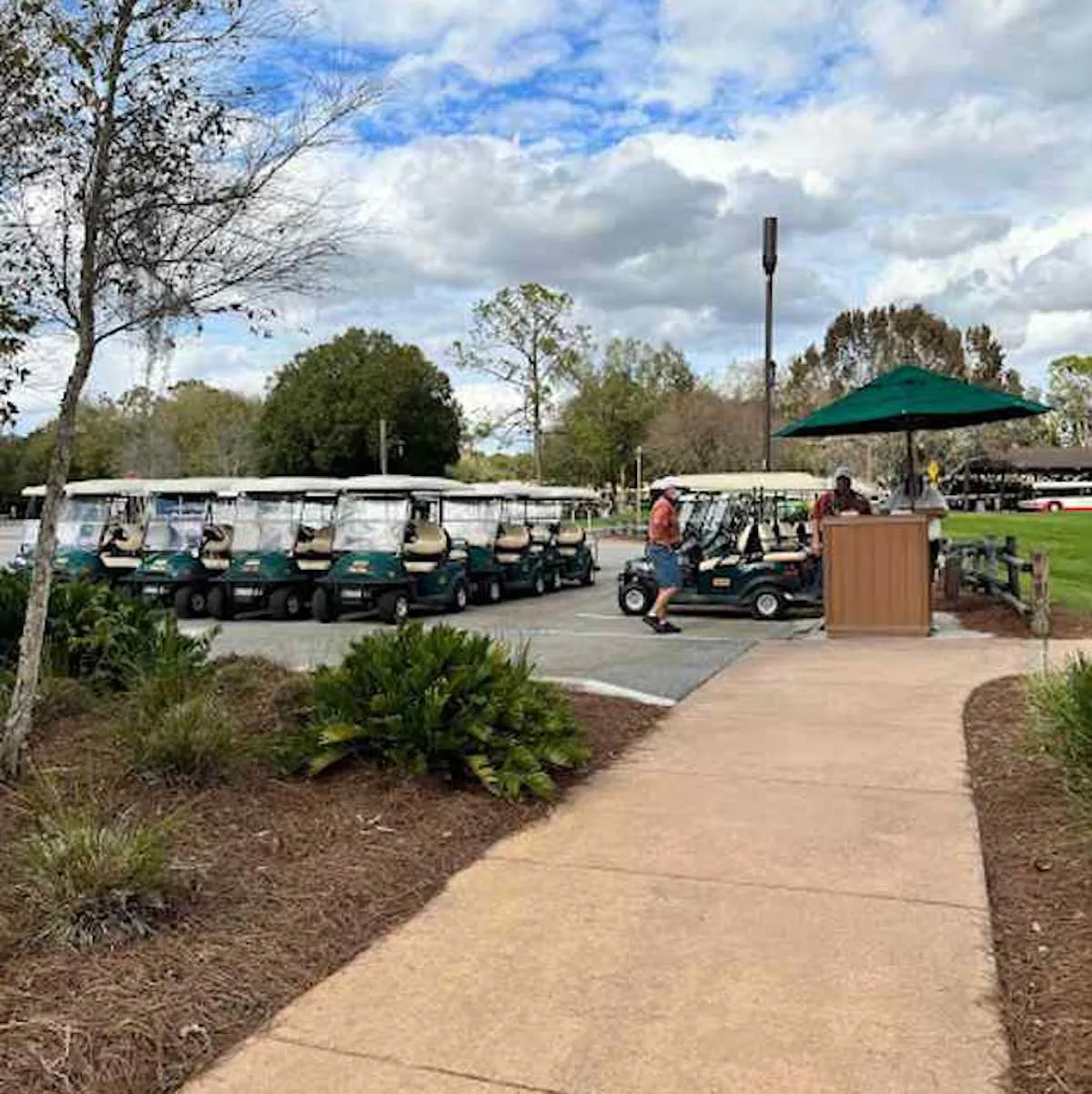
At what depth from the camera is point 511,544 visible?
19016 millimetres

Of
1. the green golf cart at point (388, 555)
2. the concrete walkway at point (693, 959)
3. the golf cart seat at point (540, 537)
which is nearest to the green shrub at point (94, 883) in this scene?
the concrete walkway at point (693, 959)

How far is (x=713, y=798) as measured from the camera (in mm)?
5641

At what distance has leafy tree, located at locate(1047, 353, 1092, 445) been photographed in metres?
99.7

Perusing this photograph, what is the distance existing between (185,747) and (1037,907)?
3565 millimetres

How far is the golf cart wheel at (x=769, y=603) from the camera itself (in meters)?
14.6

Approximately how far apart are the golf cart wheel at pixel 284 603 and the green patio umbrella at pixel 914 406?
691cm

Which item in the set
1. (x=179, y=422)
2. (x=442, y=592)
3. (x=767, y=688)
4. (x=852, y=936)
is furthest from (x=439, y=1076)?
(x=179, y=422)

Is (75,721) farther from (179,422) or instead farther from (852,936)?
(179,422)

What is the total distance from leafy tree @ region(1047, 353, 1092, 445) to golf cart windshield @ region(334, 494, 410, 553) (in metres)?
95.0

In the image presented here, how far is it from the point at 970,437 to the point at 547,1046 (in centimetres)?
6800

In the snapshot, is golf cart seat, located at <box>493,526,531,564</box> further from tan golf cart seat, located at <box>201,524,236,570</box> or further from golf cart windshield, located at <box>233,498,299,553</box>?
tan golf cart seat, located at <box>201,524,236,570</box>

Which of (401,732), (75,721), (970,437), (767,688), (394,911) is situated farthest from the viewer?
(970,437)

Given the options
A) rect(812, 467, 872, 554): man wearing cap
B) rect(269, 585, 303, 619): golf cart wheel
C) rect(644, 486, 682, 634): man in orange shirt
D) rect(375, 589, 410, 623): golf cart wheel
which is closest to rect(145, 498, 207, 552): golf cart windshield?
rect(269, 585, 303, 619): golf cart wheel

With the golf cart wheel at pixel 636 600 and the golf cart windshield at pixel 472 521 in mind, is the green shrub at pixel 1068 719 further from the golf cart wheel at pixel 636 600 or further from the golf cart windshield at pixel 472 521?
the golf cart windshield at pixel 472 521
